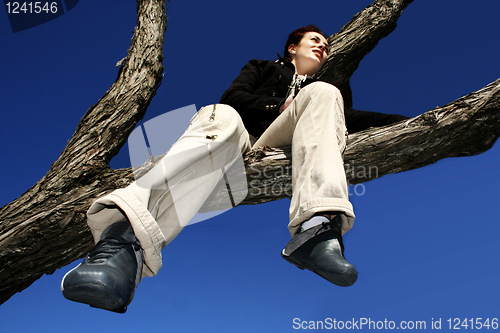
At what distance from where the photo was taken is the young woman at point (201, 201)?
1246 mm

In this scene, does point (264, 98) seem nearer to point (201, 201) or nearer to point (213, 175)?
point (213, 175)

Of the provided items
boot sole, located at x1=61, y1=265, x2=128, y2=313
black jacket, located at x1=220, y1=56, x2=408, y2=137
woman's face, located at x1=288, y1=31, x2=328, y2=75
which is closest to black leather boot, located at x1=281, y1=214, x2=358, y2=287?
boot sole, located at x1=61, y1=265, x2=128, y2=313

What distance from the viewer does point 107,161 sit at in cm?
240

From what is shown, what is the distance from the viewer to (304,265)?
1.40 metres

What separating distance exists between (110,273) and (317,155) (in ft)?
3.29

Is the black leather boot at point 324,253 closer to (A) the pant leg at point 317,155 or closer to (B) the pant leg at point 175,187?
(A) the pant leg at point 317,155

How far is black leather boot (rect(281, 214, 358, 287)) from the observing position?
48.7 inches

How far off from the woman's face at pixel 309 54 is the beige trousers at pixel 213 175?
1.24 m

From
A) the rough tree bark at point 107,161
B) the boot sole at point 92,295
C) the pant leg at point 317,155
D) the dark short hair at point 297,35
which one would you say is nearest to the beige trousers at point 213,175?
the pant leg at point 317,155

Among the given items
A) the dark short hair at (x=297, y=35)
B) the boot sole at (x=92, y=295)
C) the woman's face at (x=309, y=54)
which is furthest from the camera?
Result: the dark short hair at (x=297, y=35)

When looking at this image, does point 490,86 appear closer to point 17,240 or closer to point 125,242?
point 125,242

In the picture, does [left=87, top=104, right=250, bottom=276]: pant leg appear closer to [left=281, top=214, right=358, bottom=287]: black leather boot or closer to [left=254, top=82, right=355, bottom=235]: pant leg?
[left=254, top=82, right=355, bottom=235]: pant leg

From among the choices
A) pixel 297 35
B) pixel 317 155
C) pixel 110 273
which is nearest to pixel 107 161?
pixel 110 273

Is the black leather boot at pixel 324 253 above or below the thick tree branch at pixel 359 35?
below
